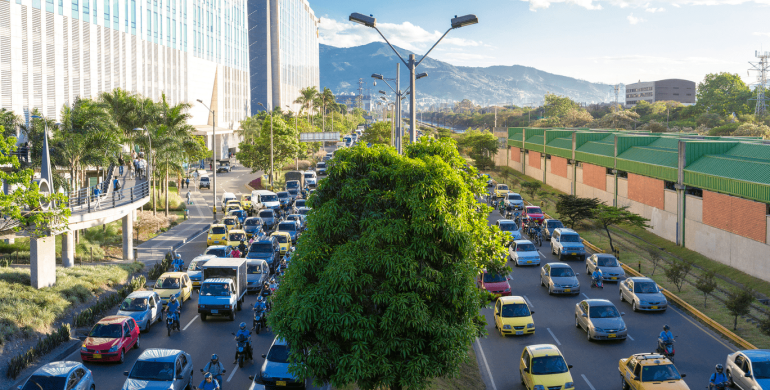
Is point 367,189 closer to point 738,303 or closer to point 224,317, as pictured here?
point 224,317

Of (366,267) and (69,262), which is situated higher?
(366,267)

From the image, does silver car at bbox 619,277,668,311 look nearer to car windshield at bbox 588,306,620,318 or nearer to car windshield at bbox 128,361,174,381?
car windshield at bbox 588,306,620,318

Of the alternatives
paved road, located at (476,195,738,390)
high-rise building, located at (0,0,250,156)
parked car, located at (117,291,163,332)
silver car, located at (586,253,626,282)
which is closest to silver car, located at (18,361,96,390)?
parked car, located at (117,291,163,332)

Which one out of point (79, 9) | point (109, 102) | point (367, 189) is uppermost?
point (79, 9)

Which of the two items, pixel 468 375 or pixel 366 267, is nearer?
pixel 366 267

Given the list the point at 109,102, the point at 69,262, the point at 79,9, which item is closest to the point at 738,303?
the point at 69,262

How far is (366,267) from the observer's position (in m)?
12.8

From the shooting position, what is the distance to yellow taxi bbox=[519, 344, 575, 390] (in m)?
16.6

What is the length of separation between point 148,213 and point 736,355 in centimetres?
4477

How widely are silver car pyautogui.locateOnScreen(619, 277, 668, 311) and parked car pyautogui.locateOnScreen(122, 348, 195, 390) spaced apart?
18414mm

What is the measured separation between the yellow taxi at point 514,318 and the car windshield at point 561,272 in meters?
6.43

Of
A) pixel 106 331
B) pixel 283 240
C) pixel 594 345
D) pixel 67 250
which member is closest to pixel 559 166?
pixel 283 240

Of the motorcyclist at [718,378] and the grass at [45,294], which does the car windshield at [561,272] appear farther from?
the grass at [45,294]

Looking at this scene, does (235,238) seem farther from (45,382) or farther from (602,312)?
(602,312)
